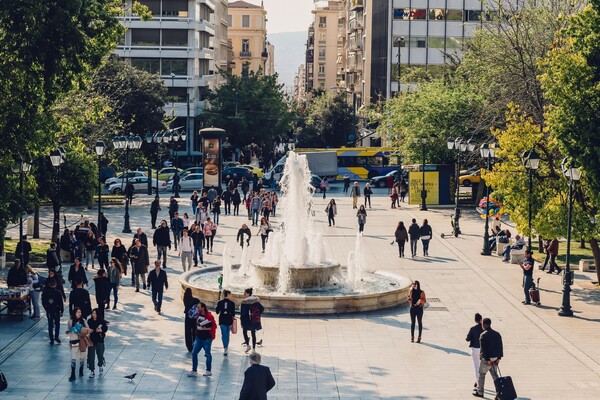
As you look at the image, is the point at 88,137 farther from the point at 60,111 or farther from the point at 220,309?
the point at 220,309

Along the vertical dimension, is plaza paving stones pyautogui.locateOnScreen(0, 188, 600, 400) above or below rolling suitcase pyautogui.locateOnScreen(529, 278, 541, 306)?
below

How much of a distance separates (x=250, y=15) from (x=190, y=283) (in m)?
116

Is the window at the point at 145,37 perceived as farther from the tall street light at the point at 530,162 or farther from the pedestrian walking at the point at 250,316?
the pedestrian walking at the point at 250,316

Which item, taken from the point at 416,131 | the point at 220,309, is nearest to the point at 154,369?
the point at 220,309

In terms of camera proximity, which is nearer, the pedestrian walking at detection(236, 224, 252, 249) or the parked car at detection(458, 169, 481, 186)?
the pedestrian walking at detection(236, 224, 252, 249)

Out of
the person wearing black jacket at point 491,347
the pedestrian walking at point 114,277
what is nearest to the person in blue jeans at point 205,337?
the person wearing black jacket at point 491,347

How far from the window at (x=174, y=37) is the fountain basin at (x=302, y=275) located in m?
62.7

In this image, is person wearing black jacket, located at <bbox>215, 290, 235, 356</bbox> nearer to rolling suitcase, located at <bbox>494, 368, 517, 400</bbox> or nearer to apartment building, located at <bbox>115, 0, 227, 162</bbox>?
rolling suitcase, located at <bbox>494, 368, 517, 400</bbox>

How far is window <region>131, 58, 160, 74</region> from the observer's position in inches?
3406

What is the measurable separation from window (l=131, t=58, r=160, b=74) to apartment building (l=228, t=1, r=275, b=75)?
52.2m

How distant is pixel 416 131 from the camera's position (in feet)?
178

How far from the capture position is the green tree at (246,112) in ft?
265

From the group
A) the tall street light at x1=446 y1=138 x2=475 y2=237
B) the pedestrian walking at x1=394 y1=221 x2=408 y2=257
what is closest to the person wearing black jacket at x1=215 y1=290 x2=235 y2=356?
the pedestrian walking at x1=394 y1=221 x2=408 y2=257

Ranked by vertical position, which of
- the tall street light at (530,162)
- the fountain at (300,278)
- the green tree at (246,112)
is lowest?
the fountain at (300,278)
